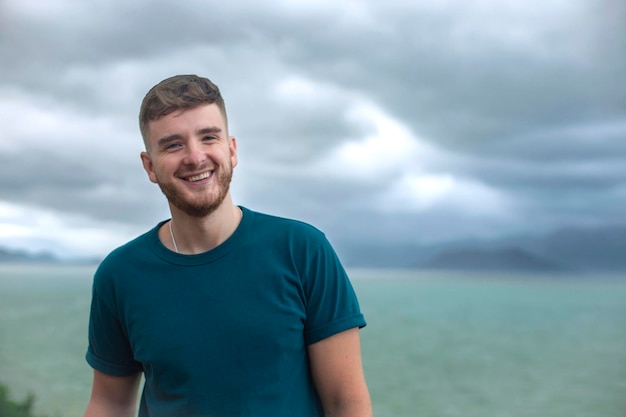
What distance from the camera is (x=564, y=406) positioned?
53688 millimetres

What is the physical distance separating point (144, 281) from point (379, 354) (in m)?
60.5

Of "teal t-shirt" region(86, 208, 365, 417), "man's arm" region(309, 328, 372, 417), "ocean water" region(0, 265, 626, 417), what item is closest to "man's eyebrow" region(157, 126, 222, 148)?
"teal t-shirt" region(86, 208, 365, 417)

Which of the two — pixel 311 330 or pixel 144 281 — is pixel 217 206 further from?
pixel 311 330

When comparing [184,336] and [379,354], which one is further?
[379,354]

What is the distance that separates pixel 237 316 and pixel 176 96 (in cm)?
58

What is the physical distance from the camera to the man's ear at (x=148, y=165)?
194cm

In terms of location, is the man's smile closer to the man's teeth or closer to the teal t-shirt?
the man's teeth

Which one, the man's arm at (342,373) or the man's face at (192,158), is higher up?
the man's face at (192,158)

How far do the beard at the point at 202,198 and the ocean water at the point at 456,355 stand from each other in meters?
31.0

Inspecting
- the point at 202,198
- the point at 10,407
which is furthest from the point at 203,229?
the point at 10,407

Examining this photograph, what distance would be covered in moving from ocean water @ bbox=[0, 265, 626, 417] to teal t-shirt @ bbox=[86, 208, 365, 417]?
30926 mm

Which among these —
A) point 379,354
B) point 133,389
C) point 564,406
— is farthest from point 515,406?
point 133,389

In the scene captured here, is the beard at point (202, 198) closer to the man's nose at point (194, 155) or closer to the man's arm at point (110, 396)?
the man's nose at point (194, 155)

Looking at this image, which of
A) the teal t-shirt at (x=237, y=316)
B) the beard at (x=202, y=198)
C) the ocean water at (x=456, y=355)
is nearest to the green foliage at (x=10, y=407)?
the teal t-shirt at (x=237, y=316)
